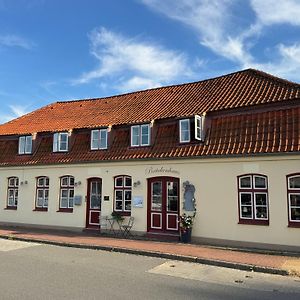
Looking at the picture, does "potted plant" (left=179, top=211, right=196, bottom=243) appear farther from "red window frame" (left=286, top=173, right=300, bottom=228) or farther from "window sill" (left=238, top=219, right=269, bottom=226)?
"red window frame" (left=286, top=173, right=300, bottom=228)

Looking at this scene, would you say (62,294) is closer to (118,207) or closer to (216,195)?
(216,195)

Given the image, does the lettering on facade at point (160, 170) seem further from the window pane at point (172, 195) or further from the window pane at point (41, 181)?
the window pane at point (41, 181)

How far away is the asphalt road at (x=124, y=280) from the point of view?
24.6 feet

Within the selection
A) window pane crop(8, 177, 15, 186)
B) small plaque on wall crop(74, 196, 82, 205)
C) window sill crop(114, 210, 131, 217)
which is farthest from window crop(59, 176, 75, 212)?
window pane crop(8, 177, 15, 186)

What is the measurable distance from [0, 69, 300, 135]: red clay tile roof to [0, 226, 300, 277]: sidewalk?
564cm

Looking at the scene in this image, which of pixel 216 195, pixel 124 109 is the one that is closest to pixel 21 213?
pixel 124 109

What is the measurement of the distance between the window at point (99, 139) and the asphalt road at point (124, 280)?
690cm

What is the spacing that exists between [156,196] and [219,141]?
3732 millimetres

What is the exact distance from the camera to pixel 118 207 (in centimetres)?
1691

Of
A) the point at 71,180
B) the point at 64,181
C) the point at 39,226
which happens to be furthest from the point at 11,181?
the point at 71,180

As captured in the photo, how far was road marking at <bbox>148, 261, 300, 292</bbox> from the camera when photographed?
8.48 meters

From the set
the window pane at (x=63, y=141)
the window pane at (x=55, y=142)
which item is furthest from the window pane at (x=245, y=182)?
the window pane at (x=55, y=142)

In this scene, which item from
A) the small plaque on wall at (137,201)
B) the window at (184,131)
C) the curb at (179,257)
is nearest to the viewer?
the curb at (179,257)

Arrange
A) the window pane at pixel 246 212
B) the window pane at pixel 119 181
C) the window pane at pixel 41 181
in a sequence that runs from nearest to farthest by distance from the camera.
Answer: the window pane at pixel 246 212 < the window pane at pixel 119 181 < the window pane at pixel 41 181
